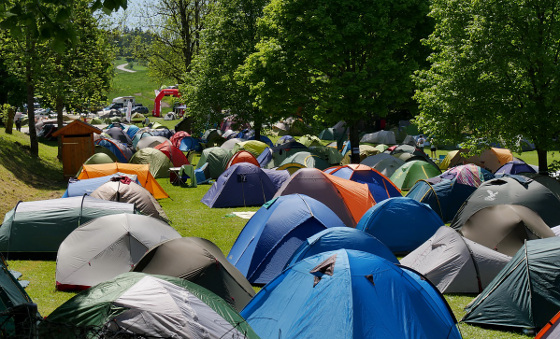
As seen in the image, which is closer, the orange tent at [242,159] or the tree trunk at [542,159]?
the tree trunk at [542,159]

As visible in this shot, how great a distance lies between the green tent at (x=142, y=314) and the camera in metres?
5.79

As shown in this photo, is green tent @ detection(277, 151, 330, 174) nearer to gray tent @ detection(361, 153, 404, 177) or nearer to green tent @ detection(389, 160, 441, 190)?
gray tent @ detection(361, 153, 404, 177)

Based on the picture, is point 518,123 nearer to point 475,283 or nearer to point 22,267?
point 475,283

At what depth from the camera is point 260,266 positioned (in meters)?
11.1

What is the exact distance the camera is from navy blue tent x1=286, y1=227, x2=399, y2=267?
934 cm

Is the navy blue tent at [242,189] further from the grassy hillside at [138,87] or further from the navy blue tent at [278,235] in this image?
the grassy hillside at [138,87]

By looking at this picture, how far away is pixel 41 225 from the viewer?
12508mm

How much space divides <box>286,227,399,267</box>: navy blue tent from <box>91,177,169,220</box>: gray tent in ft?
21.6

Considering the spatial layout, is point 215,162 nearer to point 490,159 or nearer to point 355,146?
point 355,146

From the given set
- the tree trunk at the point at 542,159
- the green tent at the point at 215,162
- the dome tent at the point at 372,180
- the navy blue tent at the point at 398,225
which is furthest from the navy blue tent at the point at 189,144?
the navy blue tent at the point at 398,225

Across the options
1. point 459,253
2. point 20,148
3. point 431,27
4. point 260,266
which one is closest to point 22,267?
point 260,266

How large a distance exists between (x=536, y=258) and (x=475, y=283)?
1.71 m

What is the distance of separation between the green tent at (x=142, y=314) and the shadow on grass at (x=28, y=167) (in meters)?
16.5

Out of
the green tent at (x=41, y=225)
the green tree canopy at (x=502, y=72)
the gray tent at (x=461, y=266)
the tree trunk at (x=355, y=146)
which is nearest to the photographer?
the gray tent at (x=461, y=266)
